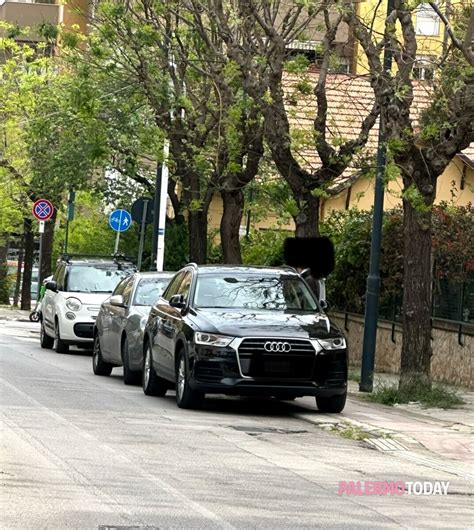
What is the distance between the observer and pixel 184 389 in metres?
16.9

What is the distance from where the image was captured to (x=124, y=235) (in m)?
39.3

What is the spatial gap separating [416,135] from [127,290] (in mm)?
5414

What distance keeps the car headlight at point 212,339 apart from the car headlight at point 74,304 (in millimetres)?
11517

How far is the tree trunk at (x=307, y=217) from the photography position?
78.8ft

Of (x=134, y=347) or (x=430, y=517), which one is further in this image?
(x=134, y=347)

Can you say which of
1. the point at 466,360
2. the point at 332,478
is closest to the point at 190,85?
the point at 466,360

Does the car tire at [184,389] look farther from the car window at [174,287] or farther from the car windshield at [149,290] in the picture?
the car windshield at [149,290]

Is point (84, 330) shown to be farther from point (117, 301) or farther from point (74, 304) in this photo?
point (117, 301)

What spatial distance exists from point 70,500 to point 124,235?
29771mm

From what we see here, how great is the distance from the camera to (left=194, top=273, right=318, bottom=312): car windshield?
17609mm

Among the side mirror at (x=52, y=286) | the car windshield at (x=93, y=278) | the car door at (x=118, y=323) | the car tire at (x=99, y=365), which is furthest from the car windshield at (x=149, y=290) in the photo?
the side mirror at (x=52, y=286)

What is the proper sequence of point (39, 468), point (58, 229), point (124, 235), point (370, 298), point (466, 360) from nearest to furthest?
1. point (39, 468)
2. point (370, 298)
3. point (466, 360)
4. point (124, 235)
5. point (58, 229)

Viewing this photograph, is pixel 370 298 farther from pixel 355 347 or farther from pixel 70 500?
pixel 70 500

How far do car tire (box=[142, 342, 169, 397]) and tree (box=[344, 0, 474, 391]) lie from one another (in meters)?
3.21
